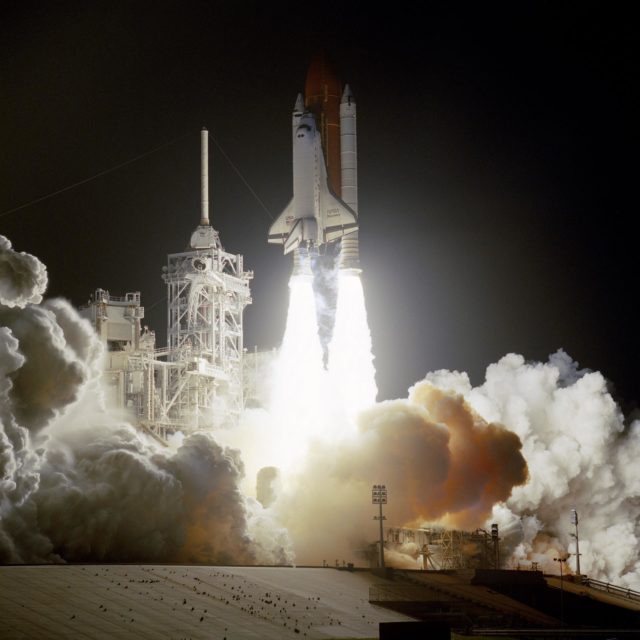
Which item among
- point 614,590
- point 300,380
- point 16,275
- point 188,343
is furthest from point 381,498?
point 188,343

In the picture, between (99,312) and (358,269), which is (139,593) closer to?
(358,269)

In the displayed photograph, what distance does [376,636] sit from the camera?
55750 millimetres

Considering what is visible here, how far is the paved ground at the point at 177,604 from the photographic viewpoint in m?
49.2

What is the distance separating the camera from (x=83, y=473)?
209 feet

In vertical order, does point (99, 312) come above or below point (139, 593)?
above

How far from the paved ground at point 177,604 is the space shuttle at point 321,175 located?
20.7 meters

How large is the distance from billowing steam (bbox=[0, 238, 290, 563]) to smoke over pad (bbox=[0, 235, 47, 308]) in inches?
1.8

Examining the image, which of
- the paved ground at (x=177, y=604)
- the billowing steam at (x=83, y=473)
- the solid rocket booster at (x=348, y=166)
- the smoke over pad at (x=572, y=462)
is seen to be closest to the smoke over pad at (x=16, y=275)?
the billowing steam at (x=83, y=473)

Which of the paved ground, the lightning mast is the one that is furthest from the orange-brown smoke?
the lightning mast

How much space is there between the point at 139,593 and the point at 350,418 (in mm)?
26632

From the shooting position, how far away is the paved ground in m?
49.2

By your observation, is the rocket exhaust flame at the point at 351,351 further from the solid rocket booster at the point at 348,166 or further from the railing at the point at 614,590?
the railing at the point at 614,590

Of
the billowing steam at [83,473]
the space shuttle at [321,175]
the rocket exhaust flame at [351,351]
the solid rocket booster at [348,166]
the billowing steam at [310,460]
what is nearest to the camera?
the billowing steam at [83,473]

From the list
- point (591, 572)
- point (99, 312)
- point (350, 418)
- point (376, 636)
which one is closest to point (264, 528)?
point (350, 418)
